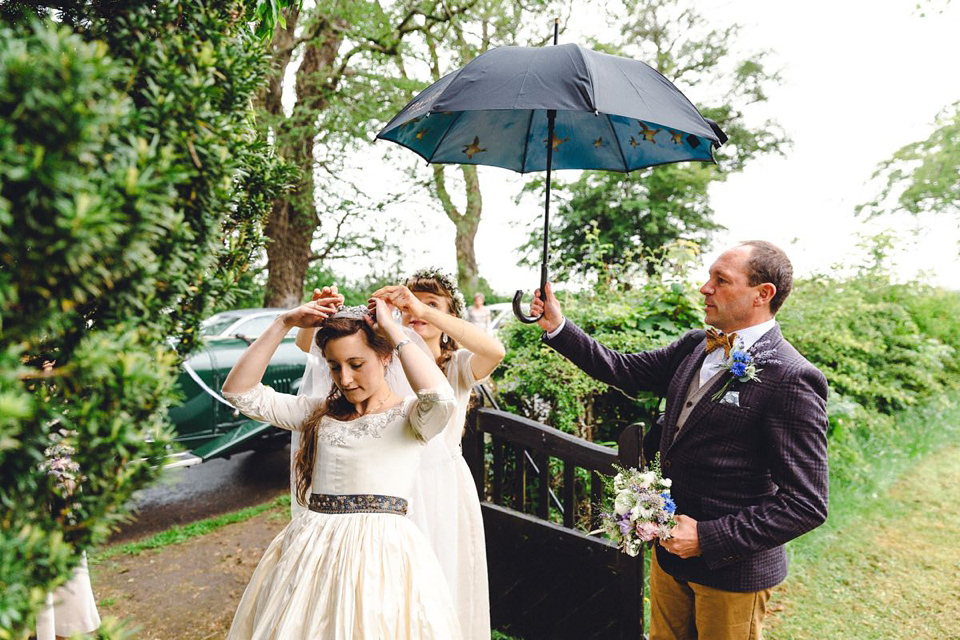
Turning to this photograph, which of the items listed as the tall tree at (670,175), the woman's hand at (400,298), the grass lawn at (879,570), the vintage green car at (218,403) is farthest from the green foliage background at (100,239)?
the tall tree at (670,175)

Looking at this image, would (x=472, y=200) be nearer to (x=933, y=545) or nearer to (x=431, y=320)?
(x=933, y=545)

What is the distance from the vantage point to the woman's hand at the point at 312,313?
222 centimetres

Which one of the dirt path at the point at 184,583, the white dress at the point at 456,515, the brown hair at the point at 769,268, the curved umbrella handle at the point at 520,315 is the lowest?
the dirt path at the point at 184,583

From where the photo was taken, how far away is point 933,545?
5.00 metres

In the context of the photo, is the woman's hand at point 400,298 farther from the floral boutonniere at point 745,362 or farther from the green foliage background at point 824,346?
the green foliage background at point 824,346

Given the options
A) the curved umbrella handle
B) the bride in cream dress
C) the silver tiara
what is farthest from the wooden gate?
the silver tiara

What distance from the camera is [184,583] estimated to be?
14.1ft

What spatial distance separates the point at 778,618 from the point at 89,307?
14.2 feet

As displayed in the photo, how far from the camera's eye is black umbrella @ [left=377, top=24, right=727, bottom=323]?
2.28m

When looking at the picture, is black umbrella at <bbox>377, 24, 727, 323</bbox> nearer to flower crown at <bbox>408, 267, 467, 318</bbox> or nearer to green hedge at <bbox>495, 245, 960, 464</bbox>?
flower crown at <bbox>408, 267, 467, 318</bbox>

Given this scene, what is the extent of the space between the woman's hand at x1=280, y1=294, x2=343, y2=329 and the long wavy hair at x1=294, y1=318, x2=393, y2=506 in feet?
0.14

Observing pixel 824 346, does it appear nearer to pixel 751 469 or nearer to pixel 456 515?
pixel 751 469

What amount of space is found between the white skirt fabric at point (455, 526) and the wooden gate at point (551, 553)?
0.47 meters

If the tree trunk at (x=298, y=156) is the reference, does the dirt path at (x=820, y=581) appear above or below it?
below
